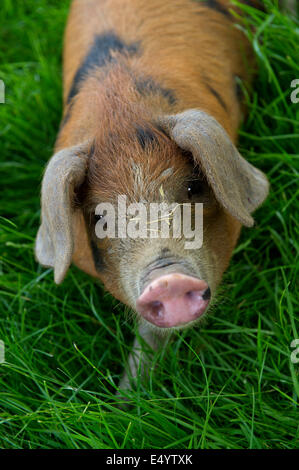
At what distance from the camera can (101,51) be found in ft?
10.6

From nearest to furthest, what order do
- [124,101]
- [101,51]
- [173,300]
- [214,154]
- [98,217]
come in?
[173,300]
[214,154]
[98,217]
[124,101]
[101,51]

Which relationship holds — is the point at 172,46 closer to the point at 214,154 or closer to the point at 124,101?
the point at 124,101

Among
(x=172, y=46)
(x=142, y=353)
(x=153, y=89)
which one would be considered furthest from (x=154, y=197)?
(x=172, y=46)

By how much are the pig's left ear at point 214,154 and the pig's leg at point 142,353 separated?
818mm

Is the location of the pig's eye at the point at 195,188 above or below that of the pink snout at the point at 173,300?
above

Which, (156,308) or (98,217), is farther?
(98,217)

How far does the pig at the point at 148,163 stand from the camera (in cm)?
248

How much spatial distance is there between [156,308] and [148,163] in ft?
1.97

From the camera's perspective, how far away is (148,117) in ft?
9.05

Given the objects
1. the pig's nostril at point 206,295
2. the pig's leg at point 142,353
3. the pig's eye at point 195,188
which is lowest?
the pig's leg at point 142,353

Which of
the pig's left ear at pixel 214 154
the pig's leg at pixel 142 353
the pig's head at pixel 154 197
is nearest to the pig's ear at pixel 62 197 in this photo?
the pig's head at pixel 154 197

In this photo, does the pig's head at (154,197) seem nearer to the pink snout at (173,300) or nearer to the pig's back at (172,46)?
the pink snout at (173,300)

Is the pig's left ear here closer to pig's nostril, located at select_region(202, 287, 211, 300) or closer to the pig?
the pig

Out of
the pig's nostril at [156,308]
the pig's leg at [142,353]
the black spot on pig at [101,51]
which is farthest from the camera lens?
the black spot on pig at [101,51]
